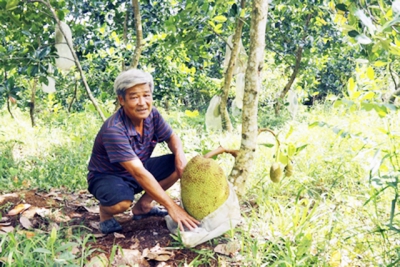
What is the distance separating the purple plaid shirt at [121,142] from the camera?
190 centimetres

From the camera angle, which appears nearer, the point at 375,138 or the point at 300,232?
the point at 300,232

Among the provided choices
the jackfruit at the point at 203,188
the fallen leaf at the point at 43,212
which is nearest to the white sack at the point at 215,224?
the jackfruit at the point at 203,188

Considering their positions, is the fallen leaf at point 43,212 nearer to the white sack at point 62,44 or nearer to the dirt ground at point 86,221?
the dirt ground at point 86,221

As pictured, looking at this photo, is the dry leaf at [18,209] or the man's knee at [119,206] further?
the dry leaf at [18,209]

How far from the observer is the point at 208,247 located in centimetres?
183

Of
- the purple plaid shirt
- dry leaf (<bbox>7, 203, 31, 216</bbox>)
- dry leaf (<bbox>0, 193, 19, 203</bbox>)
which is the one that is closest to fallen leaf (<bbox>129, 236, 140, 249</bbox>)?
the purple plaid shirt

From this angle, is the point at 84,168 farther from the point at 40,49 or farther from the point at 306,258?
the point at 306,258

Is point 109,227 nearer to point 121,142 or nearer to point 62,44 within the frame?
point 121,142

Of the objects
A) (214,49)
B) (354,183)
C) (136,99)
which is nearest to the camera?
(136,99)

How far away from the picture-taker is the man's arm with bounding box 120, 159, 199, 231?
1.83 meters

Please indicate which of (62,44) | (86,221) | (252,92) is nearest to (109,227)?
(86,221)

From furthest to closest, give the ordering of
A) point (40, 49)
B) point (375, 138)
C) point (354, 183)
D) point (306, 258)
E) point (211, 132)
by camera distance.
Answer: point (211, 132)
point (375, 138)
point (40, 49)
point (354, 183)
point (306, 258)

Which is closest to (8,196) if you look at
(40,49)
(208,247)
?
(40,49)

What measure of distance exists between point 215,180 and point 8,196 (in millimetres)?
1518
